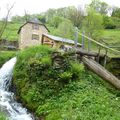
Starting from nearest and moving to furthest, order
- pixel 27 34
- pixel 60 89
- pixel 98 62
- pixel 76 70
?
pixel 60 89 < pixel 76 70 < pixel 98 62 < pixel 27 34

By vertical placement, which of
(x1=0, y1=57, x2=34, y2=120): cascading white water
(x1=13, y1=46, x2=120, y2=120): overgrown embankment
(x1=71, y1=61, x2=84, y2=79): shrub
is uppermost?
(x1=71, y1=61, x2=84, y2=79): shrub

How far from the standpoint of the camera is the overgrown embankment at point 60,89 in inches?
471

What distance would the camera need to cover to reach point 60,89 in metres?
14.3

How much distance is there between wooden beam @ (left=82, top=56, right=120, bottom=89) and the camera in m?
14.0

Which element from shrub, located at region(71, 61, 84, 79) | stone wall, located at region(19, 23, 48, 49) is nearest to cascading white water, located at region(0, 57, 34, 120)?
shrub, located at region(71, 61, 84, 79)

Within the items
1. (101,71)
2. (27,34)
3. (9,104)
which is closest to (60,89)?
(101,71)

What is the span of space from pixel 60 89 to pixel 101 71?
7.04 feet

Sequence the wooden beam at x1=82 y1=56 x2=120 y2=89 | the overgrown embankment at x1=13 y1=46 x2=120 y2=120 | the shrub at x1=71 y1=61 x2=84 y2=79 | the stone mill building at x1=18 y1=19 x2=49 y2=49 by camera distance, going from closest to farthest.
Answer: the overgrown embankment at x1=13 y1=46 x2=120 y2=120, the wooden beam at x1=82 y1=56 x2=120 y2=89, the shrub at x1=71 y1=61 x2=84 y2=79, the stone mill building at x1=18 y1=19 x2=49 y2=49

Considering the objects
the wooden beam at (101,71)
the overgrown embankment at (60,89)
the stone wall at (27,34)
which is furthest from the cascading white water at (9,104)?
the stone wall at (27,34)

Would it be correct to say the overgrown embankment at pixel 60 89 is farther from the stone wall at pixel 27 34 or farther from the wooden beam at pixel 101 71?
the stone wall at pixel 27 34

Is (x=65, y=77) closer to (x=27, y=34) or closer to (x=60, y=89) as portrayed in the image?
(x=60, y=89)

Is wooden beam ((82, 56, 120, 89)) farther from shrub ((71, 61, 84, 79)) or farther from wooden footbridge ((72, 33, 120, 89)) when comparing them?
shrub ((71, 61, 84, 79))

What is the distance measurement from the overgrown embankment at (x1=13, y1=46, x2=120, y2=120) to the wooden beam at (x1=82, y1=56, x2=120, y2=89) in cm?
44

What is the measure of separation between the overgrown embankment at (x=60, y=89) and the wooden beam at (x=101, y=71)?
44 centimetres
